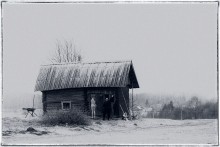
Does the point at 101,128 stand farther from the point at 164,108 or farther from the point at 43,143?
the point at 164,108

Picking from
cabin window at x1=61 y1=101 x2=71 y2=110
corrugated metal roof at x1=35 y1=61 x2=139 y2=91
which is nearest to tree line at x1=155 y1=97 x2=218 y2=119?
corrugated metal roof at x1=35 y1=61 x2=139 y2=91

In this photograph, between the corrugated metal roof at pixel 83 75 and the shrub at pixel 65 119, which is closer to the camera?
the shrub at pixel 65 119

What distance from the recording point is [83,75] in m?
32.8

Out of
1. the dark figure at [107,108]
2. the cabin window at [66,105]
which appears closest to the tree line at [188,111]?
the dark figure at [107,108]

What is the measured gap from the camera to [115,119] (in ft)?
107

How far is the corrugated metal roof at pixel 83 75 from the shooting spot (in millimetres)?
32094

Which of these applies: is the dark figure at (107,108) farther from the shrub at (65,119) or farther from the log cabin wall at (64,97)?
the shrub at (65,119)

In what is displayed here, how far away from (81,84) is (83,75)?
71 centimetres

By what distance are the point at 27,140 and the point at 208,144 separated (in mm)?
7690

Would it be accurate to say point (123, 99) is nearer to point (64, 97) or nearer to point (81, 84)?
point (81, 84)

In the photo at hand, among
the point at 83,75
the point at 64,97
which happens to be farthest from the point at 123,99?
the point at 64,97

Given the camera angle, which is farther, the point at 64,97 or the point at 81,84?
the point at 64,97

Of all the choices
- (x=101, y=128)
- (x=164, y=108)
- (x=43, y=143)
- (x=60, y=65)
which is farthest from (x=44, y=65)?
(x=43, y=143)

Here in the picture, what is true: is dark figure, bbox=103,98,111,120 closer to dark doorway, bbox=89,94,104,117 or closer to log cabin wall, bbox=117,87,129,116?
Answer: dark doorway, bbox=89,94,104,117
